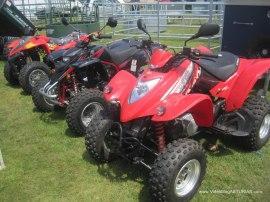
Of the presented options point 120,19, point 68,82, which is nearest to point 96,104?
point 68,82

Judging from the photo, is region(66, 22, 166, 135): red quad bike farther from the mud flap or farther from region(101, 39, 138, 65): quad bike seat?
the mud flap

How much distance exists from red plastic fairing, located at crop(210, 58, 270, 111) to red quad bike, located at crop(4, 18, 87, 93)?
3153 mm

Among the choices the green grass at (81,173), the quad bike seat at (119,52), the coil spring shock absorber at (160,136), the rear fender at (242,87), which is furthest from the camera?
the quad bike seat at (119,52)

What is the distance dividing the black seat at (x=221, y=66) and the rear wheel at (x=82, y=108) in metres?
1.60

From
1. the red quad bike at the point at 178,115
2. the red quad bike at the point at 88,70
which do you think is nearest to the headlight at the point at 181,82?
the red quad bike at the point at 178,115

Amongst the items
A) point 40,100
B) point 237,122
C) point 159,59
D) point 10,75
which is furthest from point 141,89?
point 10,75

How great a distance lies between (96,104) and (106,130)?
117cm

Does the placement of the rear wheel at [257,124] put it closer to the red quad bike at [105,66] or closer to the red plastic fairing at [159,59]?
the red plastic fairing at [159,59]

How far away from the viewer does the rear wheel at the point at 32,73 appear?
23.2 feet

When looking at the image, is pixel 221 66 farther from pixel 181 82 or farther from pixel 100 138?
pixel 100 138

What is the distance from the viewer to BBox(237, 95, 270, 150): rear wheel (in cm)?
438

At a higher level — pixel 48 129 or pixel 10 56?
pixel 10 56

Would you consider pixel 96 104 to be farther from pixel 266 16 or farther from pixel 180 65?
pixel 266 16

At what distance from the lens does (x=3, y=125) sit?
5.86m
